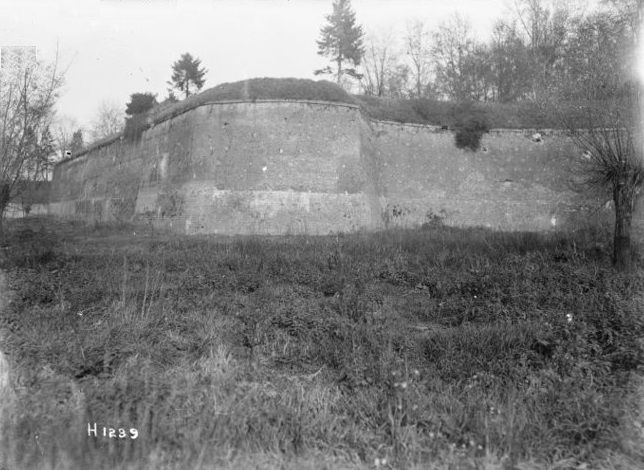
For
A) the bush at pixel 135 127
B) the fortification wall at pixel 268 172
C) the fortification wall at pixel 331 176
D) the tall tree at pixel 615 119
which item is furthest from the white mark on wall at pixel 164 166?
the tall tree at pixel 615 119

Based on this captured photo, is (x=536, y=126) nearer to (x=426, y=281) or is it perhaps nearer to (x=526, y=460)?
(x=426, y=281)

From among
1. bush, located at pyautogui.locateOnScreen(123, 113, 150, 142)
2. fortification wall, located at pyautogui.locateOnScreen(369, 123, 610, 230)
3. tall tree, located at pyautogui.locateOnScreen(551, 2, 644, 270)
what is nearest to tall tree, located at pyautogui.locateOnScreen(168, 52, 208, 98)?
bush, located at pyautogui.locateOnScreen(123, 113, 150, 142)

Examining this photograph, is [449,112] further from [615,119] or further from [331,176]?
[615,119]

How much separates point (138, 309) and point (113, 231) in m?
12.7

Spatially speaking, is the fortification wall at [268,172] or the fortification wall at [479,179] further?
the fortification wall at [479,179]

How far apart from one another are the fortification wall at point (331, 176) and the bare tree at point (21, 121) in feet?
19.3

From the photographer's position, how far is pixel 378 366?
4879 mm

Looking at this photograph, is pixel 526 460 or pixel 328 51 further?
pixel 328 51

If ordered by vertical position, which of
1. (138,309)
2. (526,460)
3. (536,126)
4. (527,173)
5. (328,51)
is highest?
(328,51)

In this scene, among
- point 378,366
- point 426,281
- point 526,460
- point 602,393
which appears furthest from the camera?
point 426,281

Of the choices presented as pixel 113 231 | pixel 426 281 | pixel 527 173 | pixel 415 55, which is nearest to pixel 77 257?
pixel 426 281

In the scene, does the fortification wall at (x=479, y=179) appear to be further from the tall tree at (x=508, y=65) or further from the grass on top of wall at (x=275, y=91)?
the tall tree at (x=508, y=65)

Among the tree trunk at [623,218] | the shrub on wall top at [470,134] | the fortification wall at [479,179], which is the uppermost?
the shrub on wall top at [470,134]

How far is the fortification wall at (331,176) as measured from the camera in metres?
16.6
